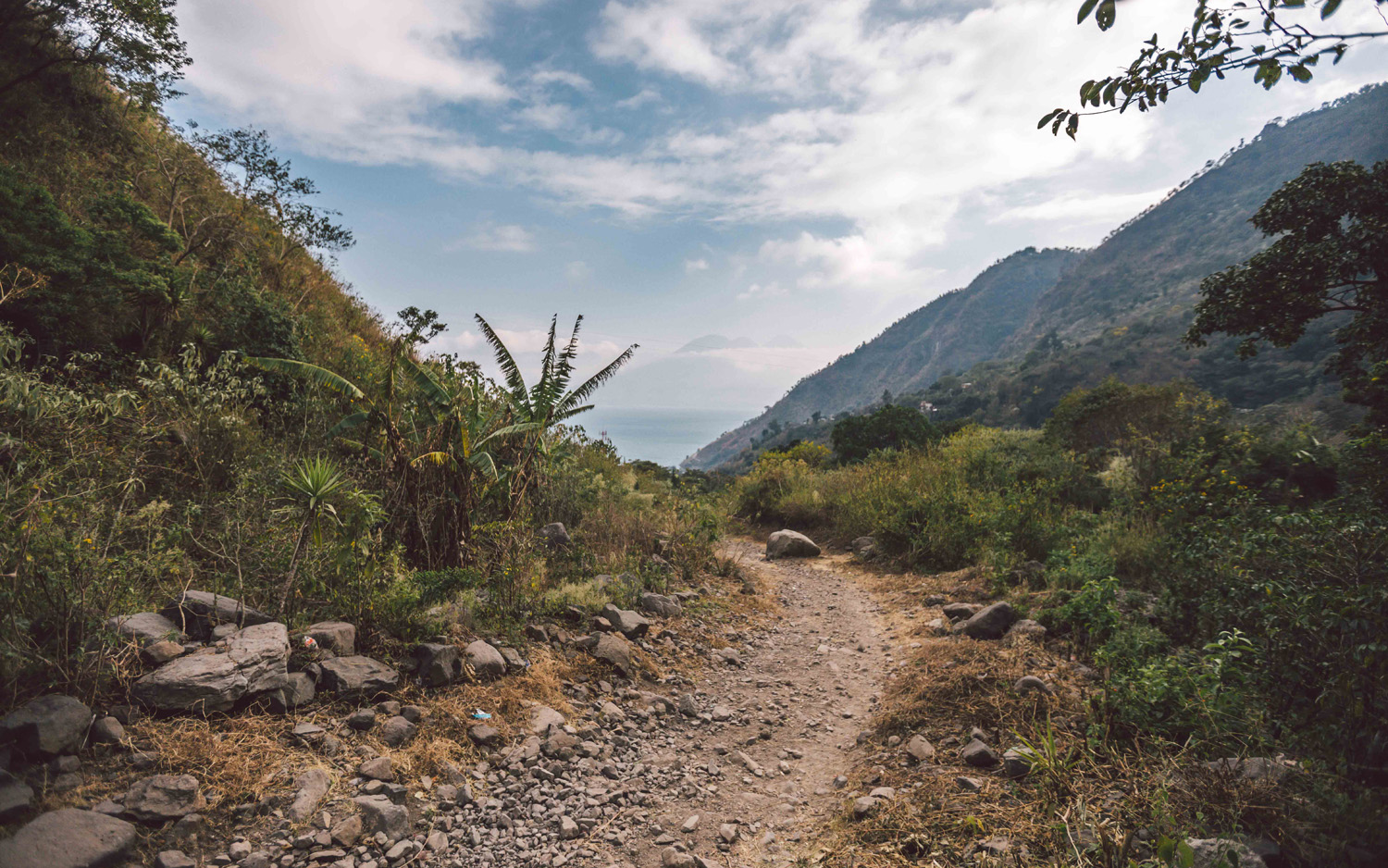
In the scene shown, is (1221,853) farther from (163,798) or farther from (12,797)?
(12,797)

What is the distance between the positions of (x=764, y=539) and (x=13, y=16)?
61.1 feet

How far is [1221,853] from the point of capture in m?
2.12

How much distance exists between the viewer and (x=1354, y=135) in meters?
97.0

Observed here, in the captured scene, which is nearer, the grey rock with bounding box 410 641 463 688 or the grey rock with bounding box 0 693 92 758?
the grey rock with bounding box 0 693 92 758

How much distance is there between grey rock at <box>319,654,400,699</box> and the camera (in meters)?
3.57

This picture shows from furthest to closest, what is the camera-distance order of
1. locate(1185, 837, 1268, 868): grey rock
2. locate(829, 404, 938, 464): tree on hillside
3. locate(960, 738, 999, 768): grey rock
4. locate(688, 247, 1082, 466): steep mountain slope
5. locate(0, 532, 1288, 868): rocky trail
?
Answer: locate(688, 247, 1082, 466): steep mountain slope, locate(829, 404, 938, 464): tree on hillside, locate(960, 738, 999, 768): grey rock, locate(0, 532, 1288, 868): rocky trail, locate(1185, 837, 1268, 868): grey rock

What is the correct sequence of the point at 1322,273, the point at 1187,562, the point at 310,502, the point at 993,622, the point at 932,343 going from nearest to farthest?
the point at 310,502
the point at 1187,562
the point at 993,622
the point at 1322,273
the point at 932,343

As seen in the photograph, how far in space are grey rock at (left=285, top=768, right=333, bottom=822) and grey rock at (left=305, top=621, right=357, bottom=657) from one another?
1.00 meters

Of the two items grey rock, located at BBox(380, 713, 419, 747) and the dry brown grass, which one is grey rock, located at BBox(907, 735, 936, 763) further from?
grey rock, located at BBox(380, 713, 419, 747)

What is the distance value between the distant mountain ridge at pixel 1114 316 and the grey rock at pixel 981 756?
54443 millimetres

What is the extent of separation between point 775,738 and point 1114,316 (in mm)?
115687

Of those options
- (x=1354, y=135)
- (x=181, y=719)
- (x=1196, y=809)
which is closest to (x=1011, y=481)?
(x=1196, y=809)

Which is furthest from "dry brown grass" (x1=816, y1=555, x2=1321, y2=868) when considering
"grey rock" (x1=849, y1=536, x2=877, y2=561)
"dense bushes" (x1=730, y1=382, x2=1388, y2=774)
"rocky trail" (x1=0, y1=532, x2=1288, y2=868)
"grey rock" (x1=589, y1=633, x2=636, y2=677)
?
"grey rock" (x1=849, y1=536, x2=877, y2=561)

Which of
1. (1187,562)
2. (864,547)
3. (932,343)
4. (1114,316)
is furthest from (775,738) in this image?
(932,343)
